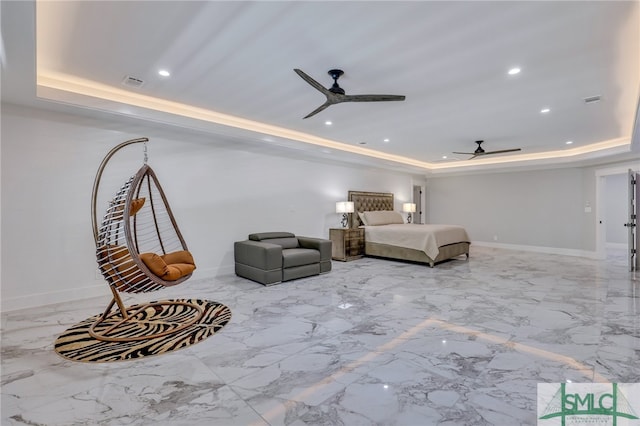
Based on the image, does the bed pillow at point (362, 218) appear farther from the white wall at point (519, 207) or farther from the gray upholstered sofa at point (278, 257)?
the white wall at point (519, 207)

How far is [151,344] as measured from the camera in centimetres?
257

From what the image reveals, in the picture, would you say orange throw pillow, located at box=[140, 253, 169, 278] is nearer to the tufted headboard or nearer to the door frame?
the tufted headboard

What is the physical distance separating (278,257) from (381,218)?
12.5ft

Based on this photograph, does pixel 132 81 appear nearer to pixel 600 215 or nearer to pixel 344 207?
pixel 344 207

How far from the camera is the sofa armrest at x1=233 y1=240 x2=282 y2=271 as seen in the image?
4.49 meters

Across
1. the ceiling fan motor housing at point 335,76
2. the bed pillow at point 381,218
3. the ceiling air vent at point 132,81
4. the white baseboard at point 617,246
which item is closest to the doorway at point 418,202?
the bed pillow at point 381,218

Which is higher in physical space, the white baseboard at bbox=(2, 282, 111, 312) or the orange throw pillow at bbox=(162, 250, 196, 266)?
the orange throw pillow at bbox=(162, 250, 196, 266)

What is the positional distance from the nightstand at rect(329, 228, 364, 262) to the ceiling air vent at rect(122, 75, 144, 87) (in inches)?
176

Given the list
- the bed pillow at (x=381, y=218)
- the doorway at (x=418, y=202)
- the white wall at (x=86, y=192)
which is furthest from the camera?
the doorway at (x=418, y=202)

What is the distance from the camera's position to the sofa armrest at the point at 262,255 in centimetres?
449

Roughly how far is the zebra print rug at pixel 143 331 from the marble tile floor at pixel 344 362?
0.10m

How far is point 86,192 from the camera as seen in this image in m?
3.86

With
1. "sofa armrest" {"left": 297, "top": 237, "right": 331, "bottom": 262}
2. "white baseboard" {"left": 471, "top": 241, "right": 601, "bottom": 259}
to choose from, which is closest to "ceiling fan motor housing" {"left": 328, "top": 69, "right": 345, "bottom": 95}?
"sofa armrest" {"left": 297, "top": 237, "right": 331, "bottom": 262}

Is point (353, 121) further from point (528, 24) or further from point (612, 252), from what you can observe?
point (612, 252)
